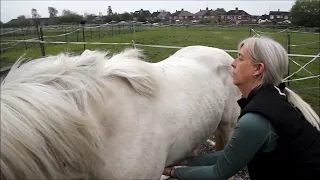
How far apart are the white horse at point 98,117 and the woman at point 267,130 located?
0.40 m

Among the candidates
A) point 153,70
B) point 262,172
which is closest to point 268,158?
point 262,172

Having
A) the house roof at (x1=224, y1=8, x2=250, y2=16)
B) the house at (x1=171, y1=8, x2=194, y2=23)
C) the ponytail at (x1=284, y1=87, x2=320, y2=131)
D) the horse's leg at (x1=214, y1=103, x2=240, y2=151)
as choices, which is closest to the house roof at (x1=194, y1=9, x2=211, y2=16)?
the house at (x1=171, y1=8, x2=194, y2=23)

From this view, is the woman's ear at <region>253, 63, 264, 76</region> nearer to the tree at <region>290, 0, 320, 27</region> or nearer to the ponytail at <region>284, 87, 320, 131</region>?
the ponytail at <region>284, 87, 320, 131</region>

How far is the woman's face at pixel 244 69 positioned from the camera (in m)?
1.55

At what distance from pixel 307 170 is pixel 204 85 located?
1.09 meters

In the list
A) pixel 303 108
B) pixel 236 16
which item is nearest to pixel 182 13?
pixel 236 16

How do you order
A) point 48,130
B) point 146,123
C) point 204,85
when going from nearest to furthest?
1. point 48,130
2. point 146,123
3. point 204,85

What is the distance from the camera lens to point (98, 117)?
1508 mm

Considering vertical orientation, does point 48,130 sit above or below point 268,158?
above

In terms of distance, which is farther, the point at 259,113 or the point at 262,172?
the point at 262,172

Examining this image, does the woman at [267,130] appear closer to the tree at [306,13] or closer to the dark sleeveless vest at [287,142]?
the dark sleeveless vest at [287,142]

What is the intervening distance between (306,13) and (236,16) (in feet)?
72.5

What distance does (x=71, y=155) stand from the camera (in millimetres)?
1320

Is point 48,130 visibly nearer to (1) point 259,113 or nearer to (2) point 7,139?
(2) point 7,139
